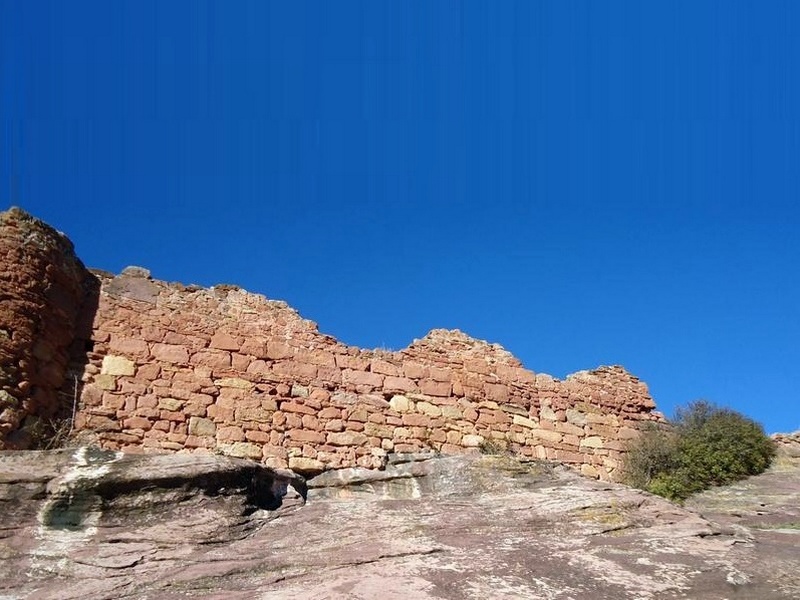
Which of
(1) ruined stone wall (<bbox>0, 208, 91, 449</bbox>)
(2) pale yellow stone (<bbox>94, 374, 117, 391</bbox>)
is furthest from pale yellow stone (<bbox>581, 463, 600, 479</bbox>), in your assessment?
(1) ruined stone wall (<bbox>0, 208, 91, 449</bbox>)

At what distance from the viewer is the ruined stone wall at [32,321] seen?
10.0m

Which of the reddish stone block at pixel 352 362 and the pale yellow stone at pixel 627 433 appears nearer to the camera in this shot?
the reddish stone block at pixel 352 362

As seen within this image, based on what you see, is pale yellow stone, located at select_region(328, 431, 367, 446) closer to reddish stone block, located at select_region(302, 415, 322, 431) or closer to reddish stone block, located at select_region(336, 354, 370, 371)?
reddish stone block, located at select_region(302, 415, 322, 431)

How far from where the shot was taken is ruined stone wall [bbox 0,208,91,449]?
1002 centimetres

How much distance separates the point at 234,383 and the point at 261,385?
1.32 ft

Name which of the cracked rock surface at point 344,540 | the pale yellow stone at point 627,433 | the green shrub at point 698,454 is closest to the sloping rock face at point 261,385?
the pale yellow stone at point 627,433

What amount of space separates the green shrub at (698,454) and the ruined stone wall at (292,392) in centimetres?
50

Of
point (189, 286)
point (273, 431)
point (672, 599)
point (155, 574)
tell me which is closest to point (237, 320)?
point (189, 286)

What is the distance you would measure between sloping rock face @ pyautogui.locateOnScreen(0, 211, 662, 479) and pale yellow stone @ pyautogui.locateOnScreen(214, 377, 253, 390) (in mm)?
16

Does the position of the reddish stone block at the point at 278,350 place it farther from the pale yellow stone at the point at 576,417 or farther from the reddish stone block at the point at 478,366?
the pale yellow stone at the point at 576,417

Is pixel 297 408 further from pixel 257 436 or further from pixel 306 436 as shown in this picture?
pixel 257 436

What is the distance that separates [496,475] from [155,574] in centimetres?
479

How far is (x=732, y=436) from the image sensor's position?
13789 millimetres

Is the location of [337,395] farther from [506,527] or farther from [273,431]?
[506,527]
